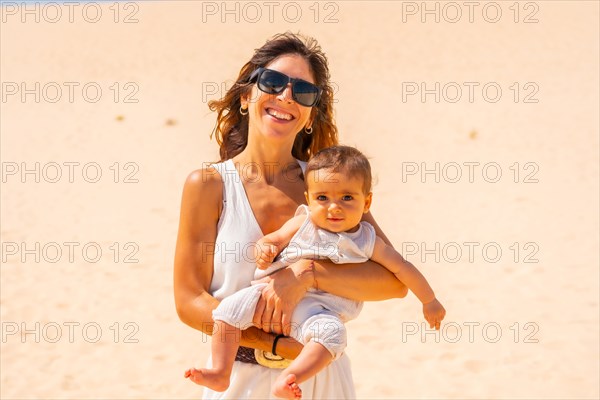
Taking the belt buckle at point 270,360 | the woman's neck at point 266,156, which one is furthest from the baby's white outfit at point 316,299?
the woman's neck at point 266,156

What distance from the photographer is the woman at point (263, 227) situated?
2.81 m

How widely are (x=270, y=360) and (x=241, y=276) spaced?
343mm

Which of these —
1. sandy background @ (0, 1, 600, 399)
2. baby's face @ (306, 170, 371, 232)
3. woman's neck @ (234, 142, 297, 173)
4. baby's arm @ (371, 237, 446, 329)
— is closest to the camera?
baby's face @ (306, 170, 371, 232)

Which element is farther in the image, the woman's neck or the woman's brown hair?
the woman's brown hair

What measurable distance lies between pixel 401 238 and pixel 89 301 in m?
4.58

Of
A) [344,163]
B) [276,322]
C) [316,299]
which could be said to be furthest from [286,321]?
[344,163]

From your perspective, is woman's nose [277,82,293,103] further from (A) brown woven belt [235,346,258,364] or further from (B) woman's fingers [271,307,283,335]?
(A) brown woven belt [235,346,258,364]

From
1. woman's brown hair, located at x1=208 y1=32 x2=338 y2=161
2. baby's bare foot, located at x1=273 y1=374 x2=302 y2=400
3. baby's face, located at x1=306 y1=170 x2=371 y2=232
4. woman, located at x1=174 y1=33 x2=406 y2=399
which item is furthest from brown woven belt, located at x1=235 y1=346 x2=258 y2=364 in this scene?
woman's brown hair, located at x1=208 y1=32 x2=338 y2=161

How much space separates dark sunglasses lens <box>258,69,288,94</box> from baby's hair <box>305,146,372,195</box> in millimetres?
313

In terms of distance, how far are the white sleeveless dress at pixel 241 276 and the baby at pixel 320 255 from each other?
77 mm

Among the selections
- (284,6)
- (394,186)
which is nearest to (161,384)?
(394,186)

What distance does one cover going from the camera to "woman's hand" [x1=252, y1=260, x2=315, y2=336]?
2.76 metres

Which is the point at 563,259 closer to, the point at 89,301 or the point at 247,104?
the point at 89,301

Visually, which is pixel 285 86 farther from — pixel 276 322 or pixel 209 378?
pixel 209 378
